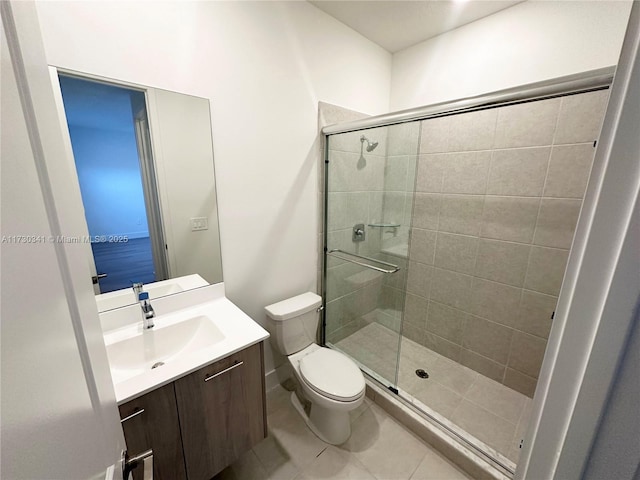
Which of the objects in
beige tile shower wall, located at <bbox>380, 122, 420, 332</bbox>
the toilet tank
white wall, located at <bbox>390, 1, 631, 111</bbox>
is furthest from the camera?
beige tile shower wall, located at <bbox>380, 122, 420, 332</bbox>

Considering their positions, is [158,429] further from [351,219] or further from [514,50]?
[514,50]

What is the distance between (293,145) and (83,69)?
1.02m

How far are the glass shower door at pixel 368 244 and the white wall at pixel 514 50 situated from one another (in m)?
0.68

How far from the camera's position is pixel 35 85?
40cm

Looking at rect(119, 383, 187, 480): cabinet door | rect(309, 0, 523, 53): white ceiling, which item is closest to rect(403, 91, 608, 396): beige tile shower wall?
rect(309, 0, 523, 53): white ceiling

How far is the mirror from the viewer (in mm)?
1054

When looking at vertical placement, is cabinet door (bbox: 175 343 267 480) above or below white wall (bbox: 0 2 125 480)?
below

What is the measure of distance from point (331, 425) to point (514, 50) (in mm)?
2556

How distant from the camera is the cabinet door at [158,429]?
0.89 metres

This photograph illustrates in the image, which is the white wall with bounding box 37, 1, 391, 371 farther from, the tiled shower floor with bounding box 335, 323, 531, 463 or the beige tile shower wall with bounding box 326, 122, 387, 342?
the tiled shower floor with bounding box 335, 323, 531, 463

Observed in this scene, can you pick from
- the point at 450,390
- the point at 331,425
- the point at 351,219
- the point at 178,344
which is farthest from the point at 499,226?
the point at 178,344

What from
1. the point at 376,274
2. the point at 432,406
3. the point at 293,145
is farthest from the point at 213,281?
the point at 432,406

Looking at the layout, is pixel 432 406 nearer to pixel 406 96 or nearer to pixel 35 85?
pixel 35 85

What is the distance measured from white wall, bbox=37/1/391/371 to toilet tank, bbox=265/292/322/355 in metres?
0.12
